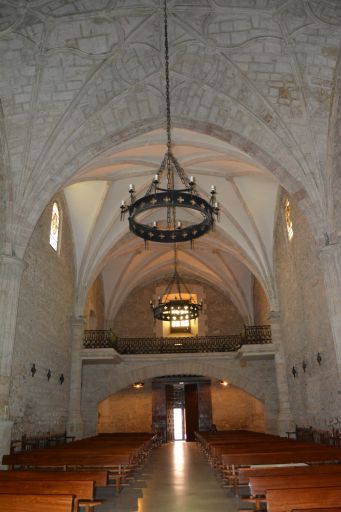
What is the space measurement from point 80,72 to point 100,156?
244 centimetres

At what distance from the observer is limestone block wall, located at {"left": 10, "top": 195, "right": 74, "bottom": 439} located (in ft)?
38.6

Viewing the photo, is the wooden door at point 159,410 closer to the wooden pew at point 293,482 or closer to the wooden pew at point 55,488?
the wooden pew at point 293,482

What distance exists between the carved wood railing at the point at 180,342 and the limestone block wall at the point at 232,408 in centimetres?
320

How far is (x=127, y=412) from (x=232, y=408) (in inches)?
227

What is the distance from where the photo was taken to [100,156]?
40.3ft

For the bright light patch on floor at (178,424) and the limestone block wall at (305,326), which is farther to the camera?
the bright light patch on floor at (178,424)

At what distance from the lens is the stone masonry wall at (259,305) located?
21259 mm

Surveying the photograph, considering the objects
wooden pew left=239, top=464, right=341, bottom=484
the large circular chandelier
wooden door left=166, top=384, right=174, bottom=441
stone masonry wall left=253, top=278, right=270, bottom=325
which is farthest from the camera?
wooden door left=166, top=384, right=174, bottom=441

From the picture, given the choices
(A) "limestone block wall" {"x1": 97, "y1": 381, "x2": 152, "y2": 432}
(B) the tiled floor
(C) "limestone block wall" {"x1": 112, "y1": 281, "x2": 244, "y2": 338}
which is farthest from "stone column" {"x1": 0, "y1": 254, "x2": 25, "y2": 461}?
(C) "limestone block wall" {"x1": 112, "y1": 281, "x2": 244, "y2": 338}

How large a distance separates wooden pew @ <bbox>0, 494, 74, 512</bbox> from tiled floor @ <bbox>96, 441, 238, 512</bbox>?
8.20 feet

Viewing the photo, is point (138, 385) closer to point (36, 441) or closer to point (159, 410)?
point (159, 410)

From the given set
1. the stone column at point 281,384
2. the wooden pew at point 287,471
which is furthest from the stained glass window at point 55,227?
the wooden pew at point 287,471

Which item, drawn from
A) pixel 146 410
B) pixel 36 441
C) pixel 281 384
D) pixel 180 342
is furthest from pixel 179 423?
pixel 36 441

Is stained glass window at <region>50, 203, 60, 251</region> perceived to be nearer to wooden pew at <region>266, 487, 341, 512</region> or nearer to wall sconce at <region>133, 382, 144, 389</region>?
wall sconce at <region>133, 382, 144, 389</region>
